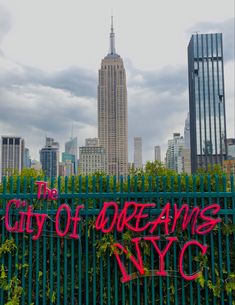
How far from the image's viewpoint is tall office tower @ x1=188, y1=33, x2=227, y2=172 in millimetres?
127812

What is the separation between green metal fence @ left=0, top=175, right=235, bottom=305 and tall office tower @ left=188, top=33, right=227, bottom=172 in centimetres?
12554

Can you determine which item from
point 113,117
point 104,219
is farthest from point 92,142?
point 104,219

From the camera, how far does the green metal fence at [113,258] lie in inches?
182

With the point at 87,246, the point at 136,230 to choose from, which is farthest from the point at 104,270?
the point at 136,230

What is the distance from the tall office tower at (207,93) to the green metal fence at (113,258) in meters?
126

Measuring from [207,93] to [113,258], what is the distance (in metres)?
137

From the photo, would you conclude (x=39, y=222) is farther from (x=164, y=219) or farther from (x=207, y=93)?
(x=207, y=93)

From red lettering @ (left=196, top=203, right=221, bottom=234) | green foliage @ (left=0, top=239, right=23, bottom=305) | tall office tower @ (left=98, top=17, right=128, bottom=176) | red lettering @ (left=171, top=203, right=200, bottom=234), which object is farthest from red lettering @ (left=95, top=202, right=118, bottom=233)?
tall office tower @ (left=98, top=17, right=128, bottom=176)

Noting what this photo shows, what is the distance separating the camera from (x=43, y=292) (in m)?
4.66

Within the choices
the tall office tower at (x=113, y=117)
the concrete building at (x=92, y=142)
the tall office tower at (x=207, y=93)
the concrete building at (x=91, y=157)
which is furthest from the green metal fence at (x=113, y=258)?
the tall office tower at (x=113, y=117)

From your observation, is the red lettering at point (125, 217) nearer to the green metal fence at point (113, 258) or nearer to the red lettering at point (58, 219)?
the green metal fence at point (113, 258)

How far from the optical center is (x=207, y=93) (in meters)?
134

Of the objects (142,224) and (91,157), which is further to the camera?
(91,157)

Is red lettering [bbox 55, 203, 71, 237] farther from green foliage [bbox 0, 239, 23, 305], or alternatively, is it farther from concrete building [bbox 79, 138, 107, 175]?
concrete building [bbox 79, 138, 107, 175]
